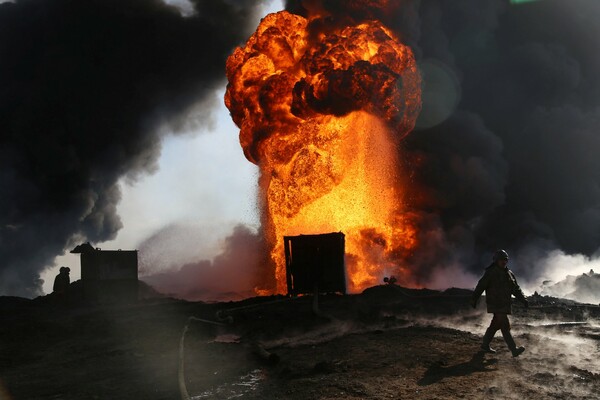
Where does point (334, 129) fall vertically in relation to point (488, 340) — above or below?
above

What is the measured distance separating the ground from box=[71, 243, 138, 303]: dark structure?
320 inches

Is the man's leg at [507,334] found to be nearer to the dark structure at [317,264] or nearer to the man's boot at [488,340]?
the man's boot at [488,340]

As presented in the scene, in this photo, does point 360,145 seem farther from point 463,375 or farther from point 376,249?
point 463,375

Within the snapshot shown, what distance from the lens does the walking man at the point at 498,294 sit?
1020 cm

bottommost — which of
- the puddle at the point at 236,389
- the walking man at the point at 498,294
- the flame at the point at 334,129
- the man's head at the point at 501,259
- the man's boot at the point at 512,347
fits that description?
the puddle at the point at 236,389

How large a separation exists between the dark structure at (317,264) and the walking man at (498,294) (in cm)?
1111

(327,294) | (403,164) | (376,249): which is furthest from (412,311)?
(403,164)

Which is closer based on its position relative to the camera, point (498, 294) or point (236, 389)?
point (236, 389)

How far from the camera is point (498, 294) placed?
10.3 m

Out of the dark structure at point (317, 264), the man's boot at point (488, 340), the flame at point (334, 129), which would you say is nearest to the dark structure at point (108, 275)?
the flame at point (334, 129)

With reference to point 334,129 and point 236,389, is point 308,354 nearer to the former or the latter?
point 236,389

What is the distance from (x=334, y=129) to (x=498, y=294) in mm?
27465

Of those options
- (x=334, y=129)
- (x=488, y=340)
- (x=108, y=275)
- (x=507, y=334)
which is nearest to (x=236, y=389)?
(x=488, y=340)

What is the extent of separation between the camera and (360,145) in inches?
1428
